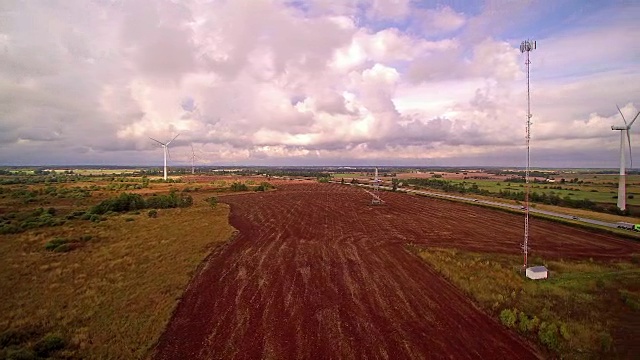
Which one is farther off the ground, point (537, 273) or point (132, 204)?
point (132, 204)

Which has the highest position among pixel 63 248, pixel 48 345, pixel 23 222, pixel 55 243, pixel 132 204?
pixel 132 204

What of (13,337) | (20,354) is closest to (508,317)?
(20,354)

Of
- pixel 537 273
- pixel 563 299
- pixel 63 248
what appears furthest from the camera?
pixel 63 248

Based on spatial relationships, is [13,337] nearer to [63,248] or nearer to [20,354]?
[20,354]

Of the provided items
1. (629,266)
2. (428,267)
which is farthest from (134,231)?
(629,266)

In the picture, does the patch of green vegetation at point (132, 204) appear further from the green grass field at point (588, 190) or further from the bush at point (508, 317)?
the green grass field at point (588, 190)

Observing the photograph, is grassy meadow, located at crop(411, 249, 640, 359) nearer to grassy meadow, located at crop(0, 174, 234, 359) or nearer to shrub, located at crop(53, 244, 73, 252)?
grassy meadow, located at crop(0, 174, 234, 359)

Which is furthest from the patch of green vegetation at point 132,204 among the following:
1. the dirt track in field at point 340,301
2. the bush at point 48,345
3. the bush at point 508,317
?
the bush at point 508,317
